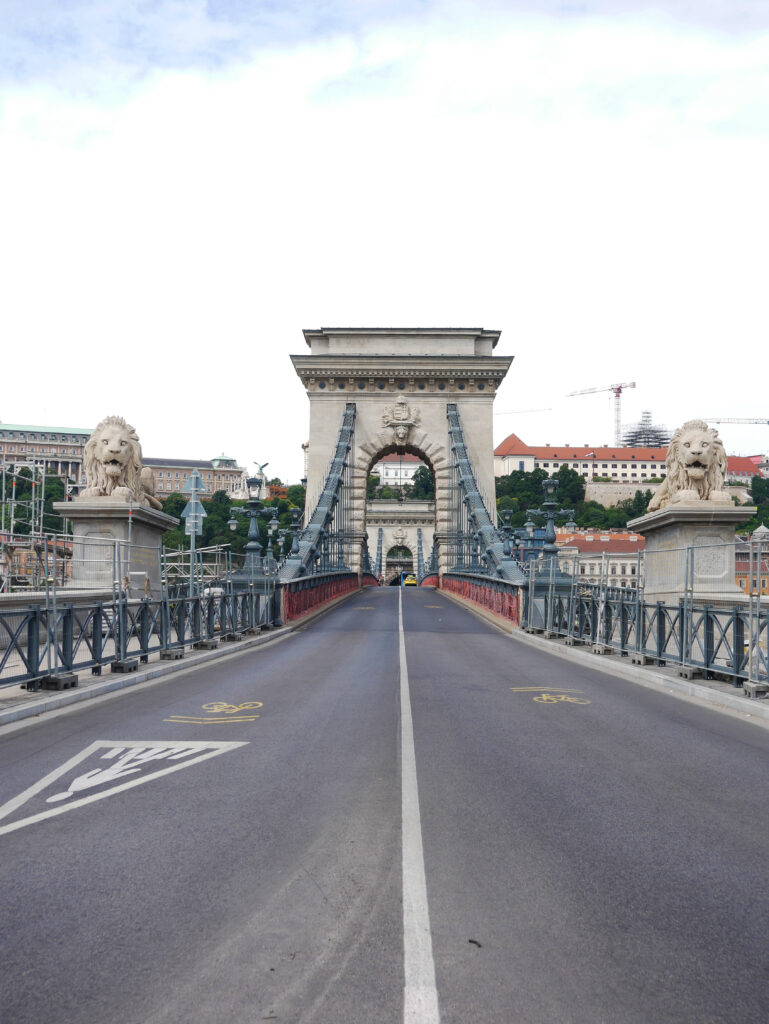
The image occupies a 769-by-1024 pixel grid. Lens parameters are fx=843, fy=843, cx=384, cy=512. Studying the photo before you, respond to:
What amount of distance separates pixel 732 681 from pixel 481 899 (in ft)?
28.8

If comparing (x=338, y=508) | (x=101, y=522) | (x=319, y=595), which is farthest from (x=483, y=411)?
(x=101, y=522)

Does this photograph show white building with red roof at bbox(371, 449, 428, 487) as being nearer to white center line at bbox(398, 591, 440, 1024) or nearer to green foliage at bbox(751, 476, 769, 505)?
green foliage at bbox(751, 476, 769, 505)

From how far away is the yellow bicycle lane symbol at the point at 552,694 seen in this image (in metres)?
10.8

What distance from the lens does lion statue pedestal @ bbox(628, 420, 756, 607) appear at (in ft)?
53.0

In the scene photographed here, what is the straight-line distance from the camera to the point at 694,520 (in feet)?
55.3

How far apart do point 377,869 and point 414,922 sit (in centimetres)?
71

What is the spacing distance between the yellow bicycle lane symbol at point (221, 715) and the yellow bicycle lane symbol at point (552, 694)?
363 centimetres

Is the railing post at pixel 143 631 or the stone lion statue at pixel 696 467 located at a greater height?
the stone lion statue at pixel 696 467

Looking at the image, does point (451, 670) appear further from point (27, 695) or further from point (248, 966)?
point (248, 966)

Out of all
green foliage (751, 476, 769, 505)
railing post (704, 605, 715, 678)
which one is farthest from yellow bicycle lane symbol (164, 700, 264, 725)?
green foliage (751, 476, 769, 505)

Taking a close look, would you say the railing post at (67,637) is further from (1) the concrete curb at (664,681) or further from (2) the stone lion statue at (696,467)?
(2) the stone lion statue at (696,467)

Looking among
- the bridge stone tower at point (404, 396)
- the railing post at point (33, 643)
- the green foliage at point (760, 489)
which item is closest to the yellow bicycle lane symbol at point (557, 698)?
the railing post at point (33, 643)

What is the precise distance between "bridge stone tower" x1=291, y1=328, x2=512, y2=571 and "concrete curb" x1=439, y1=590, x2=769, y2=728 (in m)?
38.5

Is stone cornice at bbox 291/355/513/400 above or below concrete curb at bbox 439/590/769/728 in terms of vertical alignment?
above
